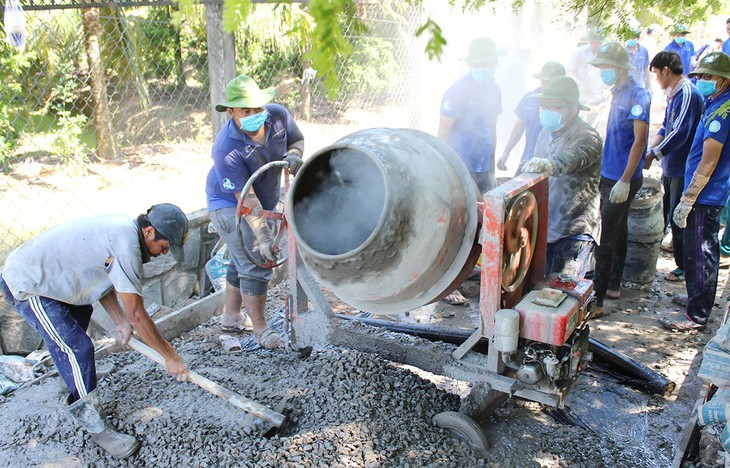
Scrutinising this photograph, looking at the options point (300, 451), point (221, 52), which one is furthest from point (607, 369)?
point (221, 52)

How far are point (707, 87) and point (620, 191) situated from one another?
39.6 inches

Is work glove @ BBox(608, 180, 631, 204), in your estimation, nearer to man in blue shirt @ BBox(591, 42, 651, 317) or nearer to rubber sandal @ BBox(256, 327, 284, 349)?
man in blue shirt @ BBox(591, 42, 651, 317)

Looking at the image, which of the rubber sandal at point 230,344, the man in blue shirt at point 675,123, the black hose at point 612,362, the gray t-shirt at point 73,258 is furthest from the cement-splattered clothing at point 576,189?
the gray t-shirt at point 73,258

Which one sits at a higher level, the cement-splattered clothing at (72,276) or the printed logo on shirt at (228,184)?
the printed logo on shirt at (228,184)

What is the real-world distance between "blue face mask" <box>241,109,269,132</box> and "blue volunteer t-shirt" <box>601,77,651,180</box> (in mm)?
2664

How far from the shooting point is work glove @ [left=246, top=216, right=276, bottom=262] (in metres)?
3.68

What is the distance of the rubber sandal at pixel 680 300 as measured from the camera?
16.6 ft

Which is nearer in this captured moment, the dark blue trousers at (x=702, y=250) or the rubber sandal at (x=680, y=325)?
the dark blue trousers at (x=702, y=250)

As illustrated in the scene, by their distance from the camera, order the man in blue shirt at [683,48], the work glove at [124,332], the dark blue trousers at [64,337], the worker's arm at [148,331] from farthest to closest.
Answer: the man in blue shirt at [683,48]
the work glove at [124,332]
the dark blue trousers at [64,337]
the worker's arm at [148,331]

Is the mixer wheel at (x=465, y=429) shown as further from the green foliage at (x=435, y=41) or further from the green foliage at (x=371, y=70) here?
the green foliage at (x=371, y=70)

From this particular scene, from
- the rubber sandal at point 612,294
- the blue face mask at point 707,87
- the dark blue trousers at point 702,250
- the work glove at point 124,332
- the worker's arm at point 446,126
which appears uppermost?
the blue face mask at point 707,87

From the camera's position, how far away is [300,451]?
2.83m

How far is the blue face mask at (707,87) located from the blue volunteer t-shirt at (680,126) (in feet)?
0.90

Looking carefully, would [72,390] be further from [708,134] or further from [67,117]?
[67,117]
